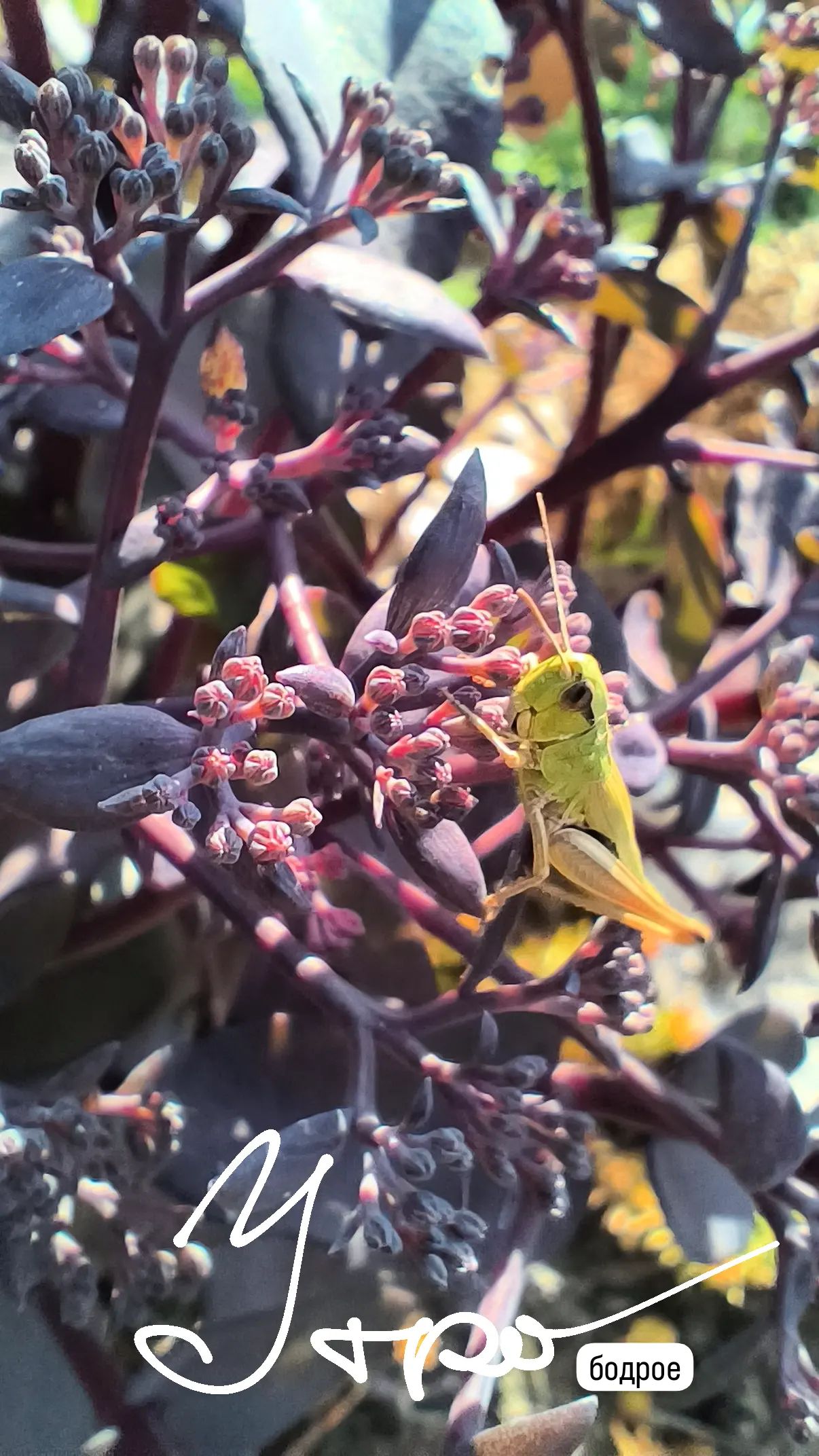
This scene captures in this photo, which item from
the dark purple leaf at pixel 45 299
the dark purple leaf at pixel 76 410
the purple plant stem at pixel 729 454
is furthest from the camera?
the purple plant stem at pixel 729 454

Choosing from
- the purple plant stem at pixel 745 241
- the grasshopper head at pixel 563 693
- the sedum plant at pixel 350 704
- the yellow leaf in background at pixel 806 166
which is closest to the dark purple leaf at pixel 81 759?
the sedum plant at pixel 350 704

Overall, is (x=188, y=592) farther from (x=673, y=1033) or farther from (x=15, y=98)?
(x=673, y=1033)

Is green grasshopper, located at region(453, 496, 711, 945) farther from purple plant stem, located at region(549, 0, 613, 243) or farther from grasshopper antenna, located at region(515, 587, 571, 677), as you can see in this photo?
purple plant stem, located at region(549, 0, 613, 243)

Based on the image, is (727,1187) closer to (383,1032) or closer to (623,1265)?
(623,1265)

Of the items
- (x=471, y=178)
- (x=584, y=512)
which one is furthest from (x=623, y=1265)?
(x=471, y=178)

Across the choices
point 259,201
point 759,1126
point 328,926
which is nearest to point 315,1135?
point 328,926

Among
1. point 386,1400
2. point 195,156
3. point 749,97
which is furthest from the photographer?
point 749,97

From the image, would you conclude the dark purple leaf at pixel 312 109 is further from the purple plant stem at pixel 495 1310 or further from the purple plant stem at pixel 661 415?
the purple plant stem at pixel 495 1310
